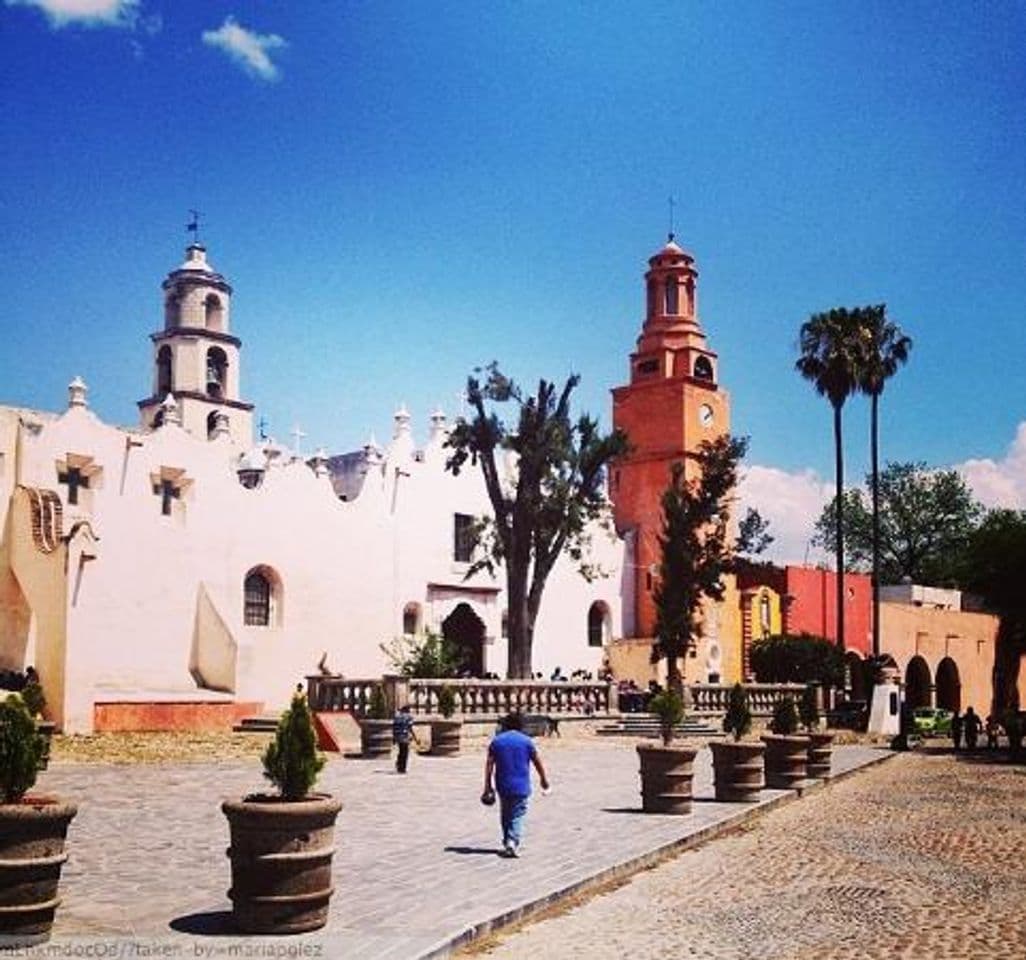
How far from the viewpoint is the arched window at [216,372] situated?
1881 inches

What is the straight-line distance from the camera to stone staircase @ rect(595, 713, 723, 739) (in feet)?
100

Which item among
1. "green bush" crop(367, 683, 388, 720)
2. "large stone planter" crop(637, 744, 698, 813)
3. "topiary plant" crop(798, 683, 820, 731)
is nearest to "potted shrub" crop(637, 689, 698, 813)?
"large stone planter" crop(637, 744, 698, 813)

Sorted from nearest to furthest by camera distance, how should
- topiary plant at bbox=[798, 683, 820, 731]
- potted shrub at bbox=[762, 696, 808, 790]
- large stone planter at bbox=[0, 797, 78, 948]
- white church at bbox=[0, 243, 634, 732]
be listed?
large stone planter at bbox=[0, 797, 78, 948] < potted shrub at bbox=[762, 696, 808, 790] < topiary plant at bbox=[798, 683, 820, 731] < white church at bbox=[0, 243, 634, 732]

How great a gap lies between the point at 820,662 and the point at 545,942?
34282 mm

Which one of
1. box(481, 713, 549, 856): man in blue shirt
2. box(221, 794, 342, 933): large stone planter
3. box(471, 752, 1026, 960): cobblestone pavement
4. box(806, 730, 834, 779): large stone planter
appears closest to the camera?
box(221, 794, 342, 933): large stone planter

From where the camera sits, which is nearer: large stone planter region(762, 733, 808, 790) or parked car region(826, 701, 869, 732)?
large stone planter region(762, 733, 808, 790)

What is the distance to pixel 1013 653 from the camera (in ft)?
151

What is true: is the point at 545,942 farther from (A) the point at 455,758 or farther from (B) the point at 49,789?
(A) the point at 455,758

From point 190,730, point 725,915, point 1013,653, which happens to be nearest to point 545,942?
point 725,915

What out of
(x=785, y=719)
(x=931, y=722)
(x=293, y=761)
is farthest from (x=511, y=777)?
(x=931, y=722)

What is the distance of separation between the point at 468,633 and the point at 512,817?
29.8 meters

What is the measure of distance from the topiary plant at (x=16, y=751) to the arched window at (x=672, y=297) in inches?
1664

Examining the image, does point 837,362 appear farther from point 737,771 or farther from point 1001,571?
point 737,771

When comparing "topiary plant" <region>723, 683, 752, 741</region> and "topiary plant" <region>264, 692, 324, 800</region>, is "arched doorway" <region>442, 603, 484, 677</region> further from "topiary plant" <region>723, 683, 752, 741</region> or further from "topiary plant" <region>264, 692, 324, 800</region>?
"topiary plant" <region>264, 692, 324, 800</region>
